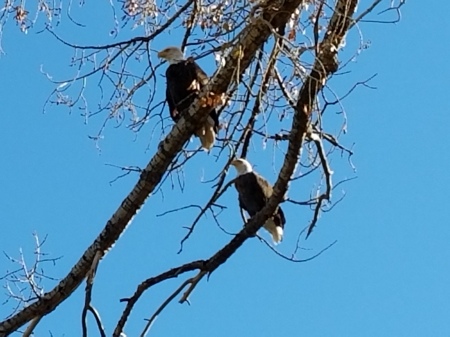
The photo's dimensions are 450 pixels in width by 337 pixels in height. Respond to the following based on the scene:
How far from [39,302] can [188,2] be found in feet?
3.63

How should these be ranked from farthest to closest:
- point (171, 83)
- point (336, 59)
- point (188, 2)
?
1. point (171, 83)
2. point (188, 2)
3. point (336, 59)

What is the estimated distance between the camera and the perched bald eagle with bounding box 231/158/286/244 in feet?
13.9

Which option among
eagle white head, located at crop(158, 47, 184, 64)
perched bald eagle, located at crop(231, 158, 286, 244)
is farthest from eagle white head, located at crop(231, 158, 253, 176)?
eagle white head, located at crop(158, 47, 184, 64)

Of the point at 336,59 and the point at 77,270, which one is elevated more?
the point at 336,59

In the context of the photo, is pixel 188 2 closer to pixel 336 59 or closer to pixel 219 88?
pixel 219 88

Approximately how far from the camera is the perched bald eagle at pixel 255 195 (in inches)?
166

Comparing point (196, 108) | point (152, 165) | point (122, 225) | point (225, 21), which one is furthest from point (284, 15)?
point (122, 225)

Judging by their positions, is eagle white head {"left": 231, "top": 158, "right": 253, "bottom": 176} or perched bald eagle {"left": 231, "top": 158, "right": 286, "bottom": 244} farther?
perched bald eagle {"left": 231, "top": 158, "right": 286, "bottom": 244}

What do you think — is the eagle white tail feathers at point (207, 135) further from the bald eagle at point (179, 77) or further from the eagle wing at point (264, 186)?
the eagle wing at point (264, 186)

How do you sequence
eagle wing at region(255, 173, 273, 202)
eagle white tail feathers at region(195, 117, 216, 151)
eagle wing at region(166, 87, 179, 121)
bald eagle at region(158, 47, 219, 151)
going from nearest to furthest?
eagle white tail feathers at region(195, 117, 216, 151) < eagle wing at region(166, 87, 179, 121) < bald eagle at region(158, 47, 219, 151) < eagle wing at region(255, 173, 273, 202)

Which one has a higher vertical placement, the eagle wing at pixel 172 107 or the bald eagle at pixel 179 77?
the bald eagle at pixel 179 77

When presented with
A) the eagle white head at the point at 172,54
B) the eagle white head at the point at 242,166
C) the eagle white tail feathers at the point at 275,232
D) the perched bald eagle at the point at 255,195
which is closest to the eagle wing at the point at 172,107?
the eagle white head at the point at 172,54

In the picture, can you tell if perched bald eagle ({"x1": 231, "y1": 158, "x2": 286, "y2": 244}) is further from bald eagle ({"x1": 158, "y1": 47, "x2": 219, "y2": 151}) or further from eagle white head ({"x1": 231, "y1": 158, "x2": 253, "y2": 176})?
bald eagle ({"x1": 158, "y1": 47, "x2": 219, "y2": 151})

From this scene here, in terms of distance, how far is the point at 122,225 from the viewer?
10.6 feet
